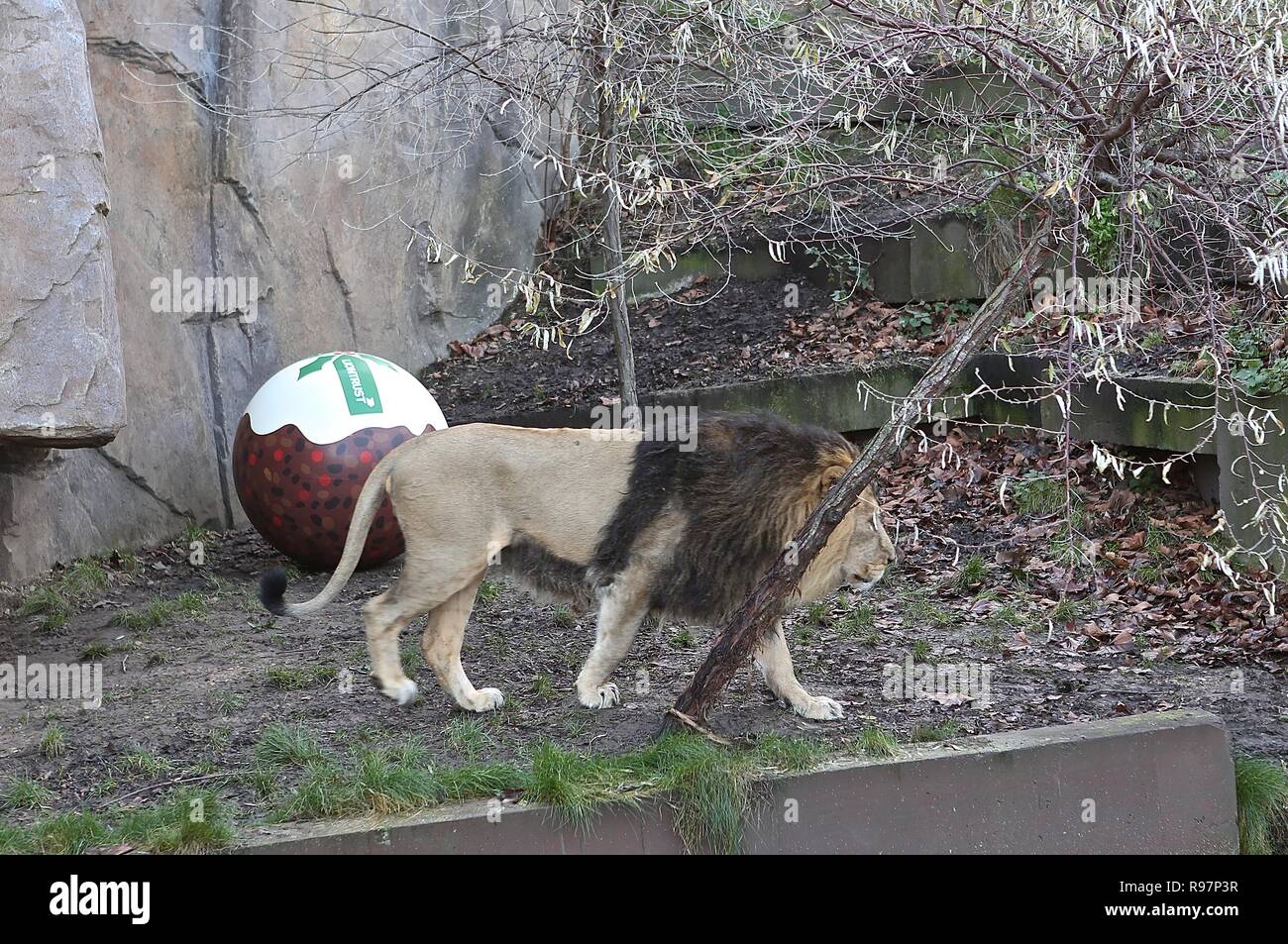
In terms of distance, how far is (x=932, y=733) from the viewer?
4.84m

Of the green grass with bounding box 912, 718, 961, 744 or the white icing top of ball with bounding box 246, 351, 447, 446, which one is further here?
the white icing top of ball with bounding box 246, 351, 447, 446

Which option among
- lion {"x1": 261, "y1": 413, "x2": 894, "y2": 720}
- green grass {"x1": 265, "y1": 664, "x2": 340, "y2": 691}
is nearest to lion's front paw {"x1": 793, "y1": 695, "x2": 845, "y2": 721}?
lion {"x1": 261, "y1": 413, "x2": 894, "y2": 720}

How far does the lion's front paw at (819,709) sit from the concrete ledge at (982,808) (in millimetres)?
620

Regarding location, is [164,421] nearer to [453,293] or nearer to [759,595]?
[453,293]

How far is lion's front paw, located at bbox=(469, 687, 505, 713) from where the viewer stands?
5352mm

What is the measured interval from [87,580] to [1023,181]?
18.8 feet

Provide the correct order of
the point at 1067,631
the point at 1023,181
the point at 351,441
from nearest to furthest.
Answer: the point at 1067,631 < the point at 351,441 < the point at 1023,181

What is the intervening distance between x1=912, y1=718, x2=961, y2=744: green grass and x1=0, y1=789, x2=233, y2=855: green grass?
2336mm

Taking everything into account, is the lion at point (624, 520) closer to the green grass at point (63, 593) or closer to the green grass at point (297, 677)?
the green grass at point (297, 677)

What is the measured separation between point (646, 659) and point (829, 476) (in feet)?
4.87

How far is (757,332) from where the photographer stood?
31.6 feet

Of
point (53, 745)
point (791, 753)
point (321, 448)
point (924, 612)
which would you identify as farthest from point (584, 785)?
point (321, 448)

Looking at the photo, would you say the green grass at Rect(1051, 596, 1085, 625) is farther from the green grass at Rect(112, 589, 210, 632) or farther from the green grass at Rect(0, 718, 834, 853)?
the green grass at Rect(112, 589, 210, 632)
